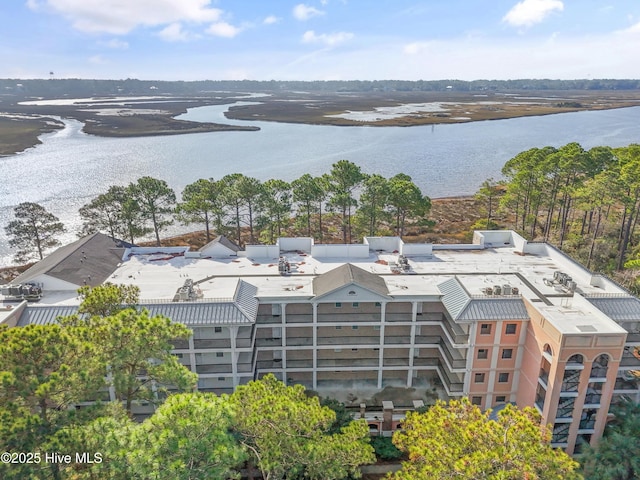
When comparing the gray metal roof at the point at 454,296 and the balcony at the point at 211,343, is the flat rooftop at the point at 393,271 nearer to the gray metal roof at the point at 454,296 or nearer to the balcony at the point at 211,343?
the gray metal roof at the point at 454,296

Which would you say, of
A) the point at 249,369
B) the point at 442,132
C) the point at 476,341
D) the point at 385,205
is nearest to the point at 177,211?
the point at 385,205

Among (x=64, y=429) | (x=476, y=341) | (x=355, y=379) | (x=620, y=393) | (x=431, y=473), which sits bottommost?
(x=355, y=379)

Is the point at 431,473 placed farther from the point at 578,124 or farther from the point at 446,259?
the point at 578,124

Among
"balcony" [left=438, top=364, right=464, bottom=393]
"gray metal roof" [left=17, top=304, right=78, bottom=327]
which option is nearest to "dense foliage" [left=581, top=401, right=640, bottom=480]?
"balcony" [left=438, top=364, right=464, bottom=393]

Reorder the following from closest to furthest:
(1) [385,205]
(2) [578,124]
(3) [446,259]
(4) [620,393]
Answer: (4) [620,393] < (3) [446,259] < (1) [385,205] < (2) [578,124]

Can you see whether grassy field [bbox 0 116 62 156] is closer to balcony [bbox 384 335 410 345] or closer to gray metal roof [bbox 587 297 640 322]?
balcony [bbox 384 335 410 345]

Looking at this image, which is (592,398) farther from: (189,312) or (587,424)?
(189,312)
